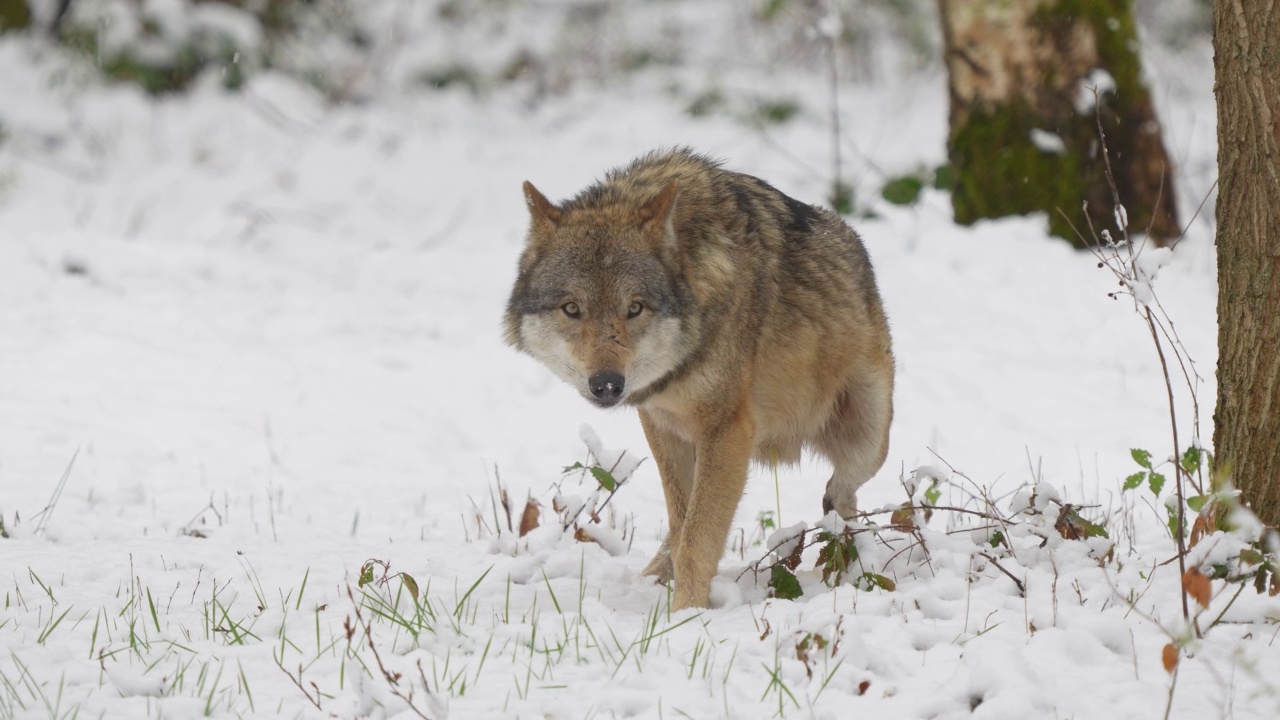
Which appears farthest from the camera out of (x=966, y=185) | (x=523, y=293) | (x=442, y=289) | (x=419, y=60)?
(x=419, y=60)

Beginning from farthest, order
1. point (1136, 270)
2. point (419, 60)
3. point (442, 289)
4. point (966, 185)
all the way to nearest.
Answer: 1. point (419, 60)
2. point (442, 289)
3. point (966, 185)
4. point (1136, 270)

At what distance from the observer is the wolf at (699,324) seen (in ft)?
14.6

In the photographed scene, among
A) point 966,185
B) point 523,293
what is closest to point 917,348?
point 966,185

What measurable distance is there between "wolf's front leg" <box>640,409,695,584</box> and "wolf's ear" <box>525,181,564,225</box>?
2.87 ft

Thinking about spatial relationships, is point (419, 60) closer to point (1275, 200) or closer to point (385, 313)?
point (385, 313)

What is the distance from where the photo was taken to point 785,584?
405cm

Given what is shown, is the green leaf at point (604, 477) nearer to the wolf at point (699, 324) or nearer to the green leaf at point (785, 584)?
the wolf at point (699, 324)

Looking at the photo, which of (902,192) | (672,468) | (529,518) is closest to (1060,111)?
(902,192)

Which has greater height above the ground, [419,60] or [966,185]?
[419,60]

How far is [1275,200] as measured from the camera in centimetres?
346

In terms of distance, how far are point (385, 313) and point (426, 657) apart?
6.69 meters

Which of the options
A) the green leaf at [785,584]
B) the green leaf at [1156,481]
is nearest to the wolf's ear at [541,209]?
the green leaf at [785,584]

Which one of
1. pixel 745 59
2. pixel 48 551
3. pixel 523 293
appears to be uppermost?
pixel 745 59

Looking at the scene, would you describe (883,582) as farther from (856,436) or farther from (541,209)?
(541,209)
